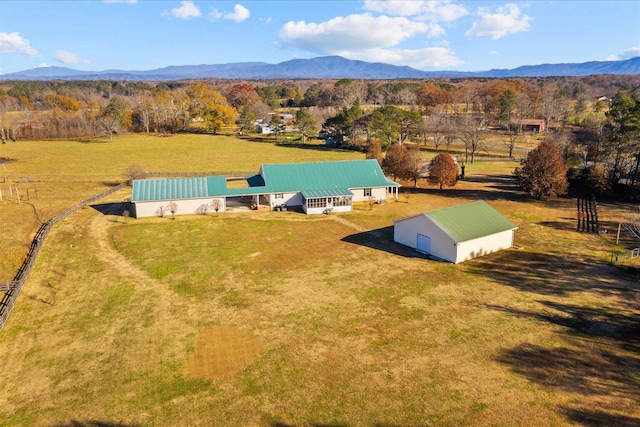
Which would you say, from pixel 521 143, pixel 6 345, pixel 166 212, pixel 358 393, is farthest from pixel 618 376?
pixel 521 143

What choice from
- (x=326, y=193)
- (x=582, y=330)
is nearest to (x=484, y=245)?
(x=582, y=330)

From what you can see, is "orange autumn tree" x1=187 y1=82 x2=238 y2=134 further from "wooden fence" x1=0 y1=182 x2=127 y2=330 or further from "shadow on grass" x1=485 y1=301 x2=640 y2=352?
"shadow on grass" x1=485 y1=301 x2=640 y2=352

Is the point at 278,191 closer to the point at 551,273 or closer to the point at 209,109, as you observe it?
the point at 551,273

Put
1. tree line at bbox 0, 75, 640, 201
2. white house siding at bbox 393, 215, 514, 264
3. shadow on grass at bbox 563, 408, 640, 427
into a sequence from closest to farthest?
1. shadow on grass at bbox 563, 408, 640, 427
2. white house siding at bbox 393, 215, 514, 264
3. tree line at bbox 0, 75, 640, 201

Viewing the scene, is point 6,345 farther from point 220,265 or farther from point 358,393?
point 358,393

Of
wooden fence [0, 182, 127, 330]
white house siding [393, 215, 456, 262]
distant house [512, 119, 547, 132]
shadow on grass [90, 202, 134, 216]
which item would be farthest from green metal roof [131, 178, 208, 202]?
distant house [512, 119, 547, 132]

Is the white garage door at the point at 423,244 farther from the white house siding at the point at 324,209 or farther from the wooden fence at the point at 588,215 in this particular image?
the wooden fence at the point at 588,215
